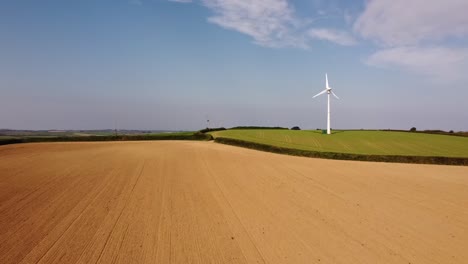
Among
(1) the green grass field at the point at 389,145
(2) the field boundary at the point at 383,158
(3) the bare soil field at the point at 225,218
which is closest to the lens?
(3) the bare soil field at the point at 225,218

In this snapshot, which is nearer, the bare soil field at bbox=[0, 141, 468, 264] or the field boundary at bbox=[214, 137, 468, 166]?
the bare soil field at bbox=[0, 141, 468, 264]

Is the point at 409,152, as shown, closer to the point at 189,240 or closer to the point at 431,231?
the point at 431,231

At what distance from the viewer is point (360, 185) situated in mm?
22641

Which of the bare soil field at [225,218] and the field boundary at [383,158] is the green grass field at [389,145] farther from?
the bare soil field at [225,218]

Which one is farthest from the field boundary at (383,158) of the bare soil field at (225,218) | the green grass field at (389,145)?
the bare soil field at (225,218)

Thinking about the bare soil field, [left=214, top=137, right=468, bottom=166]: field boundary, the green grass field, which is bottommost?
the bare soil field

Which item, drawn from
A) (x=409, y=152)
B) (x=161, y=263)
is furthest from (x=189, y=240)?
(x=409, y=152)

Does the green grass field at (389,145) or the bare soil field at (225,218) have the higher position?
the green grass field at (389,145)

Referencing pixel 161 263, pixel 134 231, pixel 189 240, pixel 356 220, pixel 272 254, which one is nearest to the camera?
pixel 161 263

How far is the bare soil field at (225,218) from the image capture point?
10.2 metres

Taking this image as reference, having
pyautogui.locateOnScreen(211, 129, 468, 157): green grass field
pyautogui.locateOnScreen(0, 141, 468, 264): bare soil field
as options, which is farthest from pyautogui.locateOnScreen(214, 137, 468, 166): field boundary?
pyautogui.locateOnScreen(0, 141, 468, 264): bare soil field

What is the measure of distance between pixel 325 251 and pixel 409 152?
38.7 m

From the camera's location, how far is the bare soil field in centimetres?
1021

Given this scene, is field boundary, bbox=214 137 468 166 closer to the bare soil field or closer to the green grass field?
the green grass field
